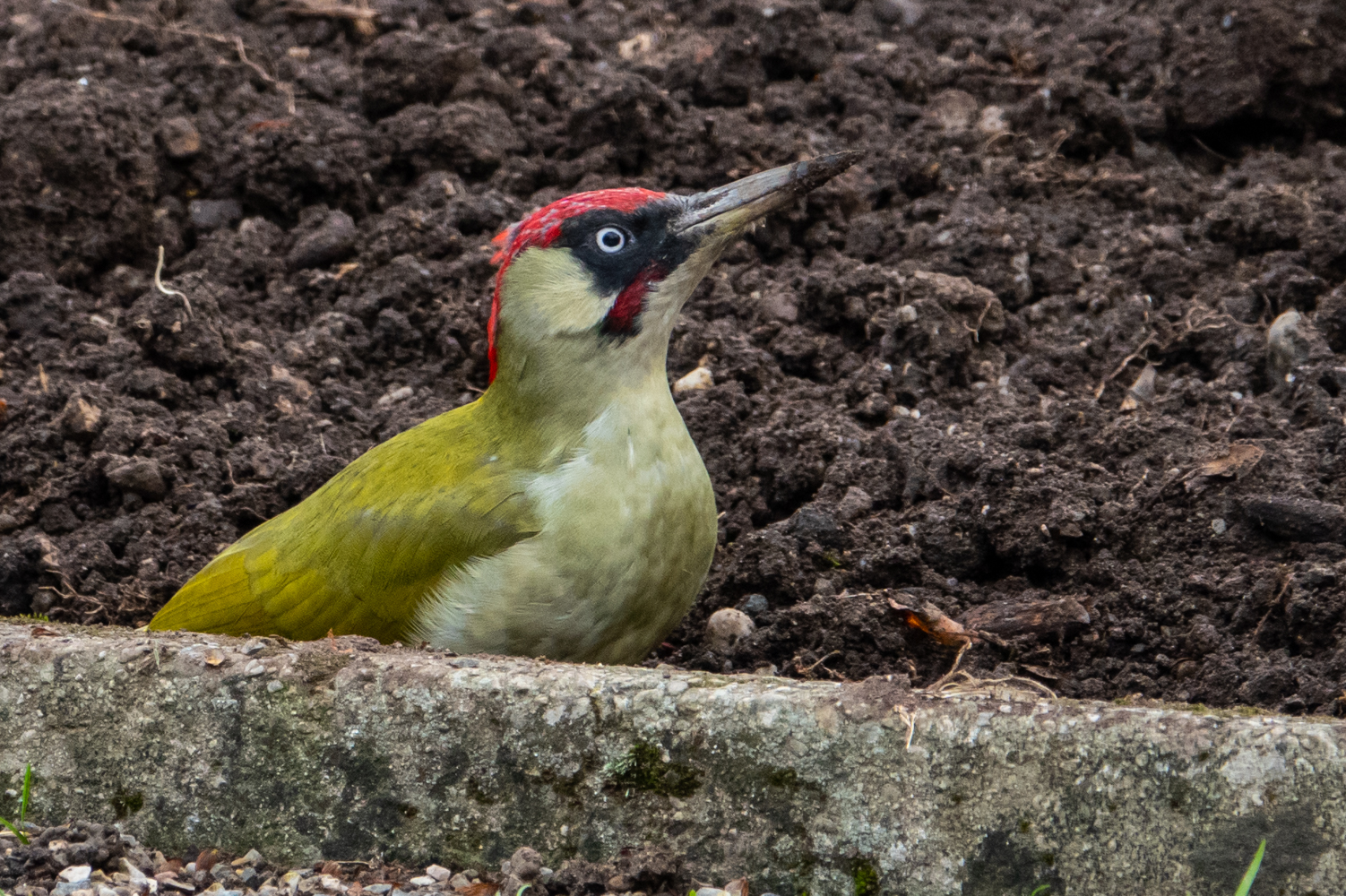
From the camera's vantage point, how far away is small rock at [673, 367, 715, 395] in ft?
14.2

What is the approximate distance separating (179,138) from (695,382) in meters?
2.28

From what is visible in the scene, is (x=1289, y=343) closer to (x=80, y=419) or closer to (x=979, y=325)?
(x=979, y=325)

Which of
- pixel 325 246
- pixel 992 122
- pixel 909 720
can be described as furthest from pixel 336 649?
pixel 992 122

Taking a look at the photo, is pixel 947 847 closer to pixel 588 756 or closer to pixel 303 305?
pixel 588 756

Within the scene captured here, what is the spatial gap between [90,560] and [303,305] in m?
1.25

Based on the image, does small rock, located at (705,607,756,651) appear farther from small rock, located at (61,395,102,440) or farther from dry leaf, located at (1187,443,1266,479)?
small rock, located at (61,395,102,440)

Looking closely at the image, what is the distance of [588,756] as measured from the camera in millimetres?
2277

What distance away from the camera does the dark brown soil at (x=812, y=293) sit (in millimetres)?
3426

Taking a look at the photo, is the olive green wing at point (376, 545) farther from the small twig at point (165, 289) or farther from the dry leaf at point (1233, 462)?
the dry leaf at point (1233, 462)

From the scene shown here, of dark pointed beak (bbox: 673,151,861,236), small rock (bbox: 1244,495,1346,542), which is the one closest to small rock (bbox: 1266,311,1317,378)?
small rock (bbox: 1244,495,1346,542)

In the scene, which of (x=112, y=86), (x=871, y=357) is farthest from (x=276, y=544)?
(x=112, y=86)

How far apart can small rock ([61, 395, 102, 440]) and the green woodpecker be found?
94 cm

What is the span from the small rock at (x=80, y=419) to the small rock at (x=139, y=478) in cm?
22

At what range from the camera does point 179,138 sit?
5.36 metres
